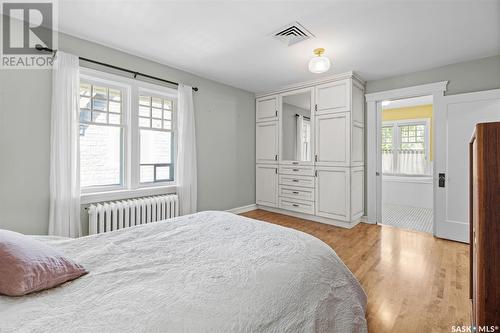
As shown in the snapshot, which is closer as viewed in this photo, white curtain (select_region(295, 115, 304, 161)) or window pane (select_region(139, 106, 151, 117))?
window pane (select_region(139, 106, 151, 117))

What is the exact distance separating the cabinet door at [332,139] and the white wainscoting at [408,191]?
294 centimetres

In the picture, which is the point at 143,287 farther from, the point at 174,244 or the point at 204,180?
the point at 204,180

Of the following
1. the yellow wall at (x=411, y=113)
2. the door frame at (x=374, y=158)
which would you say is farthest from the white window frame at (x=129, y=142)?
the yellow wall at (x=411, y=113)

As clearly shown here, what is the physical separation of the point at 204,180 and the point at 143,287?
3111 mm

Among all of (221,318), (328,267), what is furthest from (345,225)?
(221,318)

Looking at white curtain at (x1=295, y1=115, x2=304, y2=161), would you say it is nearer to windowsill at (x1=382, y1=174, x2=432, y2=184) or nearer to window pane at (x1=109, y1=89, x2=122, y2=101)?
windowsill at (x1=382, y1=174, x2=432, y2=184)

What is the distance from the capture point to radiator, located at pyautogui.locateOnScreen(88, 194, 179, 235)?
2703mm

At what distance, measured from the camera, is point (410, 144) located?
608 cm

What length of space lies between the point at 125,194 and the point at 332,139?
3.29 m

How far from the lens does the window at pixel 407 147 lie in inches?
228

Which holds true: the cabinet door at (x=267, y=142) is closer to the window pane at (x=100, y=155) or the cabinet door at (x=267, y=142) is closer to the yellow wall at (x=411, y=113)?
the window pane at (x=100, y=155)

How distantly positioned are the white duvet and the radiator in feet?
4.44

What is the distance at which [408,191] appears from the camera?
5.57 m

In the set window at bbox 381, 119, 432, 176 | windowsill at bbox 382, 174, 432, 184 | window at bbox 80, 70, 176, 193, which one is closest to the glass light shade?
window at bbox 80, 70, 176, 193
